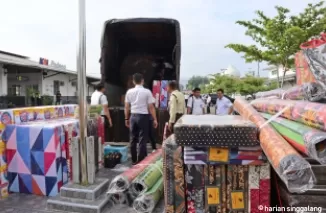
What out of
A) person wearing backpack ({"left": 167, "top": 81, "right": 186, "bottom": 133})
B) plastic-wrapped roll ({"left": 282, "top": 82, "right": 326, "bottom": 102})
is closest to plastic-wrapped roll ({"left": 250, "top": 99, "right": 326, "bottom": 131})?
plastic-wrapped roll ({"left": 282, "top": 82, "right": 326, "bottom": 102})

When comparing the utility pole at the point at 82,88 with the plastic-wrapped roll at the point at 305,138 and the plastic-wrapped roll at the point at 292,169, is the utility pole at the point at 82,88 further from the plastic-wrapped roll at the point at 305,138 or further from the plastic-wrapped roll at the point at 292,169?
the plastic-wrapped roll at the point at 292,169

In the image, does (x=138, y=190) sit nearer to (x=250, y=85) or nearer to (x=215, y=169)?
(x=215, y=169)

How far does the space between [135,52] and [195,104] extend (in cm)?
243

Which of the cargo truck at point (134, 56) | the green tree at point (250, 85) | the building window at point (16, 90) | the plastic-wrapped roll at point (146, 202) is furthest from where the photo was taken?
the green tree at point (250, 85)

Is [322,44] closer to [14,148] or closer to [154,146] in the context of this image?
[14,148]

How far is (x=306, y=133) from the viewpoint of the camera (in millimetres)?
1845

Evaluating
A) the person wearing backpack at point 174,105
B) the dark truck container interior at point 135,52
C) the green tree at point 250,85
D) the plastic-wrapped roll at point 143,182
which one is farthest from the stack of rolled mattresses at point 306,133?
the green tree at point 250,85

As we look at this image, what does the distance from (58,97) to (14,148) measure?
15128 mm

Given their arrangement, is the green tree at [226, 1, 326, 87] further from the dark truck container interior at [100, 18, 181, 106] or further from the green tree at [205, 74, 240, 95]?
the green tree at [205, 74, 240, 95]

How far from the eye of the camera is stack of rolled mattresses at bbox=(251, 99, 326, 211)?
1.72 m

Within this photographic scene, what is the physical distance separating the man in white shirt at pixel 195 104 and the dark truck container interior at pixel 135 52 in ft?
2.90

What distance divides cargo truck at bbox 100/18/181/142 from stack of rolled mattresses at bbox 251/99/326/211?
4.71m

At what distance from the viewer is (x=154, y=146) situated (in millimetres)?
6375

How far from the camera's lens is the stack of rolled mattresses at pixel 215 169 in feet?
7.43
